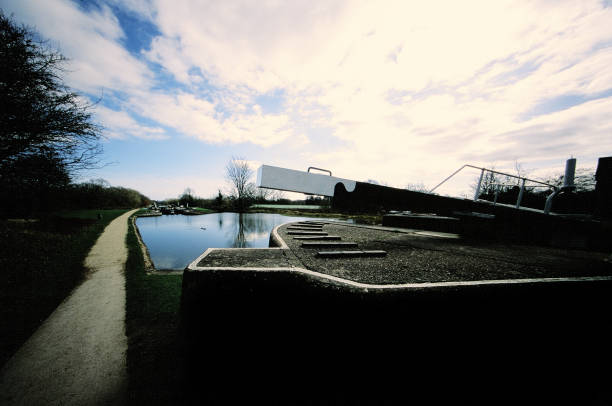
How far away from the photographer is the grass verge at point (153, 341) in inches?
110

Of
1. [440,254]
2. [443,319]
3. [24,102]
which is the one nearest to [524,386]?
[443,319]

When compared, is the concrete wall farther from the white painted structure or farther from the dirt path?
the dirt path

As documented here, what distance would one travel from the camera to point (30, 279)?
6.07 meters

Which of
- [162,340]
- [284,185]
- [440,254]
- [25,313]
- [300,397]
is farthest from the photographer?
[25,313]

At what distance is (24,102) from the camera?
672 cm

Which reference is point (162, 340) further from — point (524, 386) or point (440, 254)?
point (440, 254)

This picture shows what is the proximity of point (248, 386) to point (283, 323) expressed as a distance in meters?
0.73

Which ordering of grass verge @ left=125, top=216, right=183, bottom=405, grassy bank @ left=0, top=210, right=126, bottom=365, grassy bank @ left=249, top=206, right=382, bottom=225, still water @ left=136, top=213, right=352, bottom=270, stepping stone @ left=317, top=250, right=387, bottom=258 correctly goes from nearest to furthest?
grass verge @ left=125, top=216, right=183, bottom=405 → stepping stone @ left=317, top=250, right=387, bottom=258 → grassy bank @ left=0, top=210, right=126, bottom=365 → still water @ left=136, top=213, right=352, bottom=270 → grassy bank @ left=249, top=206, right=382, bottom=225

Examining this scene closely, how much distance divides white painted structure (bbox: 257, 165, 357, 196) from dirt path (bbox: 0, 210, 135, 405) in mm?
3510

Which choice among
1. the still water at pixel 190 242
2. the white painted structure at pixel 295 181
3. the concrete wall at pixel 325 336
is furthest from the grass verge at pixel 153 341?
the still water at pixel 190 242

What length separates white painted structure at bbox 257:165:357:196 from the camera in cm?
314

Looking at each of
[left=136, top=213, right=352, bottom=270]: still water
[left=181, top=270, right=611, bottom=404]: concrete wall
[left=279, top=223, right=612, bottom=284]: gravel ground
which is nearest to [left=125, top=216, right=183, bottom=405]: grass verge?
[left=181, top=270, right=611, bottom=404]: concrete wall

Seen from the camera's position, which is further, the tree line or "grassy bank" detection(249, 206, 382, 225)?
"grassy bank" detection(249, 206, 382, 225)

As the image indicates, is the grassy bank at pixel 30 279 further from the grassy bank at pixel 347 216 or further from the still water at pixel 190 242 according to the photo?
the grassy bank at pixel 347 216
